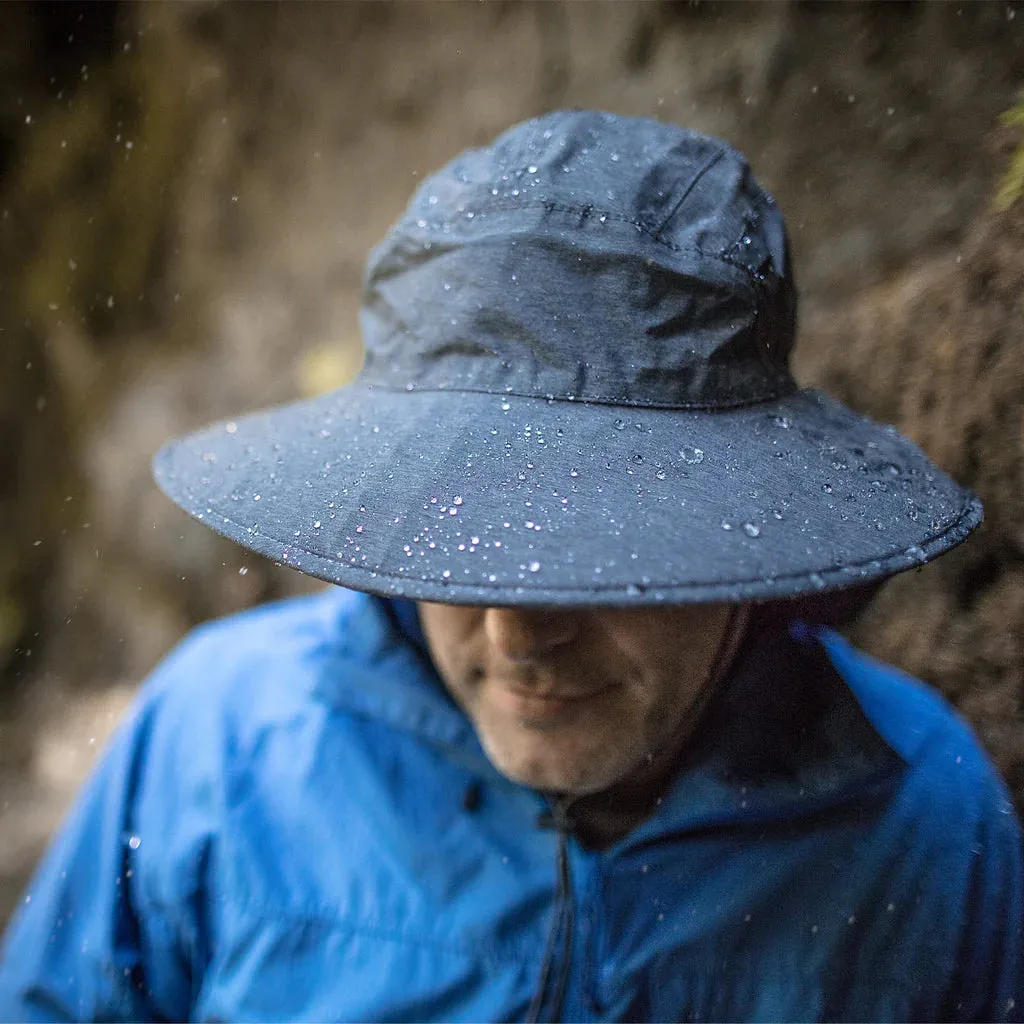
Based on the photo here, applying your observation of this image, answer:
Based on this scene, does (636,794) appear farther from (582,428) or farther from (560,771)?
(582,428)

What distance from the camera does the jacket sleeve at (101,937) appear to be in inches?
50.8

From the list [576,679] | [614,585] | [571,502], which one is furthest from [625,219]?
[576,679]

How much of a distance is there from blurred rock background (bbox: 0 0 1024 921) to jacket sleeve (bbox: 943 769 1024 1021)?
224mm

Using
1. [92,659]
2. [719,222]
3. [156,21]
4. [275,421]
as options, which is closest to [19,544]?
[92,659]

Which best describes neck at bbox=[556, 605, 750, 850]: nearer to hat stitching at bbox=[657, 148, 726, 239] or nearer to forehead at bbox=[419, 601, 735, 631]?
forehead at bbox=[419, 601, 735, 631]

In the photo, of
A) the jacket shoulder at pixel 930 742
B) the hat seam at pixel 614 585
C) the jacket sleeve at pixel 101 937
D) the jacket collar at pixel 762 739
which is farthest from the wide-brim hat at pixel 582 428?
the jacket sleeve at pixel 101 937

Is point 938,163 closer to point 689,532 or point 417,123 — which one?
point 689,532

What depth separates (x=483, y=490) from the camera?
763 mm

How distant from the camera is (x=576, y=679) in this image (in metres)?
1.04

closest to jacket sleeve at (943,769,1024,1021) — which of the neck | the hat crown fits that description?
the neck

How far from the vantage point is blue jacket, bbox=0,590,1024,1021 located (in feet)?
3.80

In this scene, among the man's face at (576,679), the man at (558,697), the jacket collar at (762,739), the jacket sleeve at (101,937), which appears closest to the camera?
the man at (558,697)

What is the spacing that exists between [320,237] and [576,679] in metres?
2.36

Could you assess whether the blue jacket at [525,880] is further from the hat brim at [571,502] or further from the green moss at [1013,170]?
the green moss at [1013,170]
